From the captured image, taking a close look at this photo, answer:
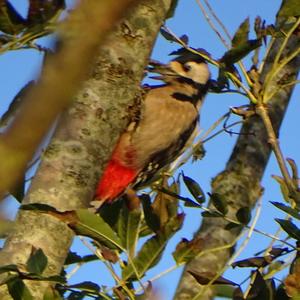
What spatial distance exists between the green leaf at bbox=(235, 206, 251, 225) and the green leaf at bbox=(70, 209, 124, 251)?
1.10 ft

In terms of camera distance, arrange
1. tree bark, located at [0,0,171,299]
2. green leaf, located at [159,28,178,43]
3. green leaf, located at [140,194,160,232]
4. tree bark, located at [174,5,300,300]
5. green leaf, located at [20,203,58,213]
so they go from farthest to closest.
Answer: tree bark, located at [174,5,300,300] < green leaf, located at [159,28,178,43] < green leaf, located at [140,194,160,232] < tree bark, located at [0,0,171,299] < green leaf, located at [20,203,58,213]

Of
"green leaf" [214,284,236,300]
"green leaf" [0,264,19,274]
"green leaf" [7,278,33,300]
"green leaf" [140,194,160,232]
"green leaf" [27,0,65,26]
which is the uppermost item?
"green leaf" [27,0,65,26]

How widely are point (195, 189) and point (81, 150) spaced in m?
0.42

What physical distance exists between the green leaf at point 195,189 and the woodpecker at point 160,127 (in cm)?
82

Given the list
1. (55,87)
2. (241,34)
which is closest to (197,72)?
(241,34)

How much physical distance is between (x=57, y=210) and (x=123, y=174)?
1456 millimetres

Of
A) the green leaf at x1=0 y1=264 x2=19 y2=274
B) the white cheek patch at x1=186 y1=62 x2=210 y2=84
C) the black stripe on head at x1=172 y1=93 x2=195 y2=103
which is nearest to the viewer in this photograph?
the green leaf at x1=0 y1=264 x2=19 y2=274

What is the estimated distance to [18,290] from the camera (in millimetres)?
1554

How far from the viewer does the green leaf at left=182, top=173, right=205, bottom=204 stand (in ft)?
6.61

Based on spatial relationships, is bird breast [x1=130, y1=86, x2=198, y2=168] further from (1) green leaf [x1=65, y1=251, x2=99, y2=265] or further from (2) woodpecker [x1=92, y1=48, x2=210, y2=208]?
(1) green leaf [x1=65, y1=251, x2=99, y2=265]

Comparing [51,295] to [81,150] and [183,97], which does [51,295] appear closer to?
[81,150]

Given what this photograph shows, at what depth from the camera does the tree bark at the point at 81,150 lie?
1651 millimetres

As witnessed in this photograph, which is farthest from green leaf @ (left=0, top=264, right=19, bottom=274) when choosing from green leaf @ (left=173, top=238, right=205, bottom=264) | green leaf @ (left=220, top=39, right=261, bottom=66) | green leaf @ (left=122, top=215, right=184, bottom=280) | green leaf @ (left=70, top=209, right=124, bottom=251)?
green leaf @ (left=220, top=39, right=261, bottom=66)

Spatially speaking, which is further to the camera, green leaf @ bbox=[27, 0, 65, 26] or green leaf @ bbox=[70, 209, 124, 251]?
green leaf @ bbox=[70, 209, 124, 251]
